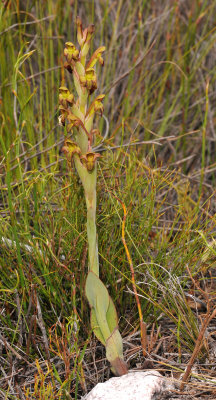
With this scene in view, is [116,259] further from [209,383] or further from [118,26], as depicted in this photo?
[118,26]

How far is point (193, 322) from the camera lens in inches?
56.0

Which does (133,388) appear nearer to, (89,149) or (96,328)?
(96,328)

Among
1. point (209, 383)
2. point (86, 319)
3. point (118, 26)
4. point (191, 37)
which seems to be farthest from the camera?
point (118, 26)

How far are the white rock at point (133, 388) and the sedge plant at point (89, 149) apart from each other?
60mm

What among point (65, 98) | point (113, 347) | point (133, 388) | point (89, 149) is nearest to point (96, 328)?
point (113, 347)

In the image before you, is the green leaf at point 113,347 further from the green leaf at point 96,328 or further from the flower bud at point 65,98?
the flower bud at point 65,98

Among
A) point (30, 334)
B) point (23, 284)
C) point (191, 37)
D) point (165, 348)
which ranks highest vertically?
A: point (191, 37)

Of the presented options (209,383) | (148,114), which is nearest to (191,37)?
(148,114)

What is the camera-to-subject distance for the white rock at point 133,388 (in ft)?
4.04

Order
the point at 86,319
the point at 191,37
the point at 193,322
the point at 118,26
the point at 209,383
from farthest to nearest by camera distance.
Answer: the point at 118,26 → the point at 191,37 → the point at 86,319 → the point at 193,322 → the point at 209,383

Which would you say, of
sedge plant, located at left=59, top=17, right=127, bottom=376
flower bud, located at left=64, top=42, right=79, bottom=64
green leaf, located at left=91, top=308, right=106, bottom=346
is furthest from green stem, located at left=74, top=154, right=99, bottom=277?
flower bud, located at left=64, top=42, right=79, bottom=64

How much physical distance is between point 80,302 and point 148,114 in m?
1.38

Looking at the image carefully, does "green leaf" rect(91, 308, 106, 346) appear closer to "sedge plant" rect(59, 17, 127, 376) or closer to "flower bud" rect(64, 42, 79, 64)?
"sedge plant" rect(59, 17, 127, 376)

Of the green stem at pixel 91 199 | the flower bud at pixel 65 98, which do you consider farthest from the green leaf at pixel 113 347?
the flower bud at pixel 65 98
